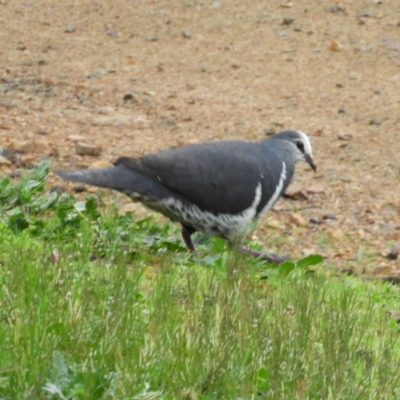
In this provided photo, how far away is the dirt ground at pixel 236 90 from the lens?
902 centimetres

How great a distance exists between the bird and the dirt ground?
1105 millimetres

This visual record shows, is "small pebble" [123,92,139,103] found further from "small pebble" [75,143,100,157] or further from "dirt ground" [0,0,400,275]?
"small pebble" [75,143,100,157]

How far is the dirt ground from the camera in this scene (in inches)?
355

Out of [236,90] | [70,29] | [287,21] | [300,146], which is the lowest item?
[236,90]

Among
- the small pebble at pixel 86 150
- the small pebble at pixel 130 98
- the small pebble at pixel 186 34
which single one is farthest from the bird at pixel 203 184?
the small pebble at pixel 186 34

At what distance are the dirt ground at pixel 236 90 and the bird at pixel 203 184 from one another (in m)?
1.10

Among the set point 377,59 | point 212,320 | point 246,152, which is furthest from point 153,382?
point 377,59

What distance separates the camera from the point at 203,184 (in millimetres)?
6891

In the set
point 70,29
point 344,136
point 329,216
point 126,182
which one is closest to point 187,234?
point 126,182

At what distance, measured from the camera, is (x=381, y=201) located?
30.2 feet

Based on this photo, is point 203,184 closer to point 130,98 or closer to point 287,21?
point 130,98

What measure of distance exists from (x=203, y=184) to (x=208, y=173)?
0.08 m

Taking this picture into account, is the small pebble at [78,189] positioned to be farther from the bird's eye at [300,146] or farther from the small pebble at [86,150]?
the bird's eye at [300,146]

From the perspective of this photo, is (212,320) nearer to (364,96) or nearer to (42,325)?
(42,325)
